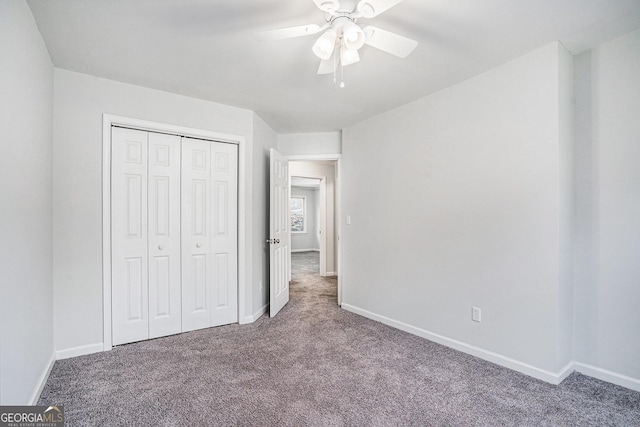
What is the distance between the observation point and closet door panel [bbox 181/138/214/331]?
308cm

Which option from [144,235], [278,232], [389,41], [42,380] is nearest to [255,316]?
[278,232]

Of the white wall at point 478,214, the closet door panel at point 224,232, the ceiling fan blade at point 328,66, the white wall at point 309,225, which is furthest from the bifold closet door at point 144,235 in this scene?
the white wall at point 309,225

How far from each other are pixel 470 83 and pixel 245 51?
6.13ft

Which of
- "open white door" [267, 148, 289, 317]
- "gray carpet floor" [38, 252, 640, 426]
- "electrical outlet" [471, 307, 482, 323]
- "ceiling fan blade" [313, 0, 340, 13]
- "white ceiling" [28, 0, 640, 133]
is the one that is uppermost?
"white ceiling" [28, 0, 640, 133]

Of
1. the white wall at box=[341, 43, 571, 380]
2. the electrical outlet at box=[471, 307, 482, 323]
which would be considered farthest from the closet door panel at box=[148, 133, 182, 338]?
the electrical outlet at box=[471, 307, 482, 323]

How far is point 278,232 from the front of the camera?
3.79 metres

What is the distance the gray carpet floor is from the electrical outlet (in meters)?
0.32

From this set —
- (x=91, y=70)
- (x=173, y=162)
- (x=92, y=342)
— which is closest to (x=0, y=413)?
(x=92, y=342)

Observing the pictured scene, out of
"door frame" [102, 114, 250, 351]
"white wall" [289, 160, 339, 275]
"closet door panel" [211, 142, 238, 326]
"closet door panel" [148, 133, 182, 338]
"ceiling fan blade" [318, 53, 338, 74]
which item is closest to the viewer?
"ceiling fan blade" [318, 53, 338, 74]

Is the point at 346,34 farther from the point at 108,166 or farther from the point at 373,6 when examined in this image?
the point at 108,166

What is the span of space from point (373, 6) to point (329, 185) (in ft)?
15.7

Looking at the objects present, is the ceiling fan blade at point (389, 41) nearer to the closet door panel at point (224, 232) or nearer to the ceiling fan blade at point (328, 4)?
the ceiling fan blade at point (328, 4)

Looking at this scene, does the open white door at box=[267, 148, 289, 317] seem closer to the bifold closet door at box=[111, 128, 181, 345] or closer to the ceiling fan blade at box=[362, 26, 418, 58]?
the bifold closet door at box=[111, 128, 181, 345]

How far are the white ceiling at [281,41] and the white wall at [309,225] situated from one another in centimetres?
775
